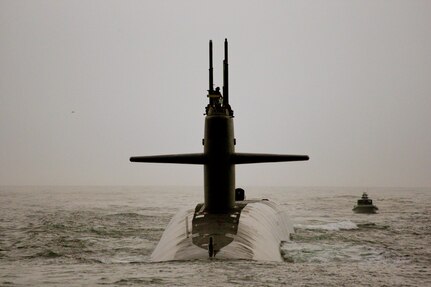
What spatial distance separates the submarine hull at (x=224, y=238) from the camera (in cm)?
1689

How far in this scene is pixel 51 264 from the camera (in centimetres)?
1880

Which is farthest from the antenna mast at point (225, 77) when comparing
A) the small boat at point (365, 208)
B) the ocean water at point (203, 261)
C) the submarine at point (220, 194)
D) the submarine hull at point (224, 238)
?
the small boat at point (365, 208)

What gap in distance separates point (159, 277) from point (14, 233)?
796 inches

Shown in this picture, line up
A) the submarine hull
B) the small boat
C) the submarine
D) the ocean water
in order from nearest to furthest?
the ocean water, the submarine hull, the submarine, the small boat

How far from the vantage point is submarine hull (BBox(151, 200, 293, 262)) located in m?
16.9

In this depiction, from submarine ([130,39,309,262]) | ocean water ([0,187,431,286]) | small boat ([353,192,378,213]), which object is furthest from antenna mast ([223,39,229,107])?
small boat ([353,192,378,213])

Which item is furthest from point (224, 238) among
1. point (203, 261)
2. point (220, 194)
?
point (220, 194)

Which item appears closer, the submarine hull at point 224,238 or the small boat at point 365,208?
the submarine hull at point 224,238

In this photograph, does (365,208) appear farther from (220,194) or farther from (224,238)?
(224,238)

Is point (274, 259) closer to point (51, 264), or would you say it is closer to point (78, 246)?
point (51, 264)

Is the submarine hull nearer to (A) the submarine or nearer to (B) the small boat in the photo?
(A) the submarine

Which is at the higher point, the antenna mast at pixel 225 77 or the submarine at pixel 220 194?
the antenna mast at pixel 225 77

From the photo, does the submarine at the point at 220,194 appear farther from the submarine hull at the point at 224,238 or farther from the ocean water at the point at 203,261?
the ocean water at the point at 203,261

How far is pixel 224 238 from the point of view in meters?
18.2
